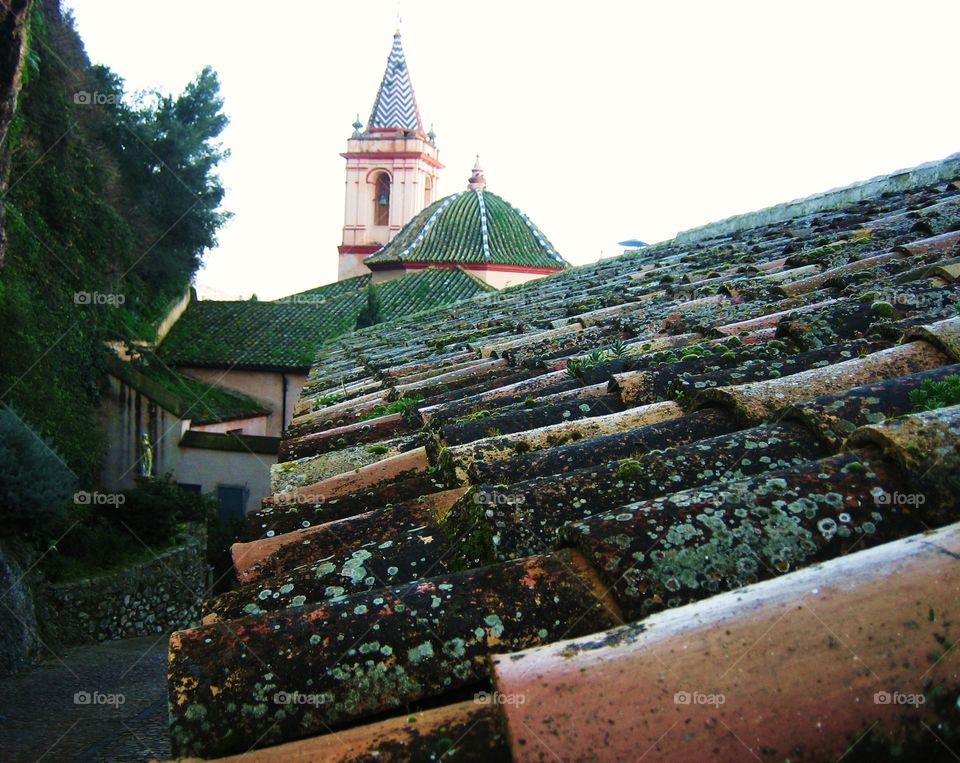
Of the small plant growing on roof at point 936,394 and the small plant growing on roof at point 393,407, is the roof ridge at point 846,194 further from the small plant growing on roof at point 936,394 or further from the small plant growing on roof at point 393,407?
the small plant growing on roof at point 936,394

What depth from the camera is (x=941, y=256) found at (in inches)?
197

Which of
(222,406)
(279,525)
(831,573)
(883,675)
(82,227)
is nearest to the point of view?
(883,675)

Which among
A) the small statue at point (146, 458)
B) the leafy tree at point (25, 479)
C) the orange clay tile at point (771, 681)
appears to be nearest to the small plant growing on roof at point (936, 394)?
the orange clay tile at point (771, 681)

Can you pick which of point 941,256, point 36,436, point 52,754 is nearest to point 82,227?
point 36,436

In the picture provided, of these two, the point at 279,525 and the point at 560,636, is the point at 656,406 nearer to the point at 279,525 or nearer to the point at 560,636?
the point at 279,525

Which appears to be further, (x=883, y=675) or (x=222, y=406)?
(x=222, y=406)

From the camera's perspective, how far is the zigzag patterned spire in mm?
48719

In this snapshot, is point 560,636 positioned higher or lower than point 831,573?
lower

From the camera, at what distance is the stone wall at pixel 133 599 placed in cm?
1470

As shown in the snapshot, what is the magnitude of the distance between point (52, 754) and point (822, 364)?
27.8 ft

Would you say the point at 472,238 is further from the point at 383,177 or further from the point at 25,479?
the point at 25,479

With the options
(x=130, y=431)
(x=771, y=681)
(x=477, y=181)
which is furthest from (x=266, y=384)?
(x=771, y=681)

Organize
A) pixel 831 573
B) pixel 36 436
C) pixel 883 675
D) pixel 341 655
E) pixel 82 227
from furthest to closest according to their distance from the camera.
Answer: pixel 82 227, pixel 36 436, pixel 341 655, pixel 831 573, pixel 883 675

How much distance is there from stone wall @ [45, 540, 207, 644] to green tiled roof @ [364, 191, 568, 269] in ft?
64.2
